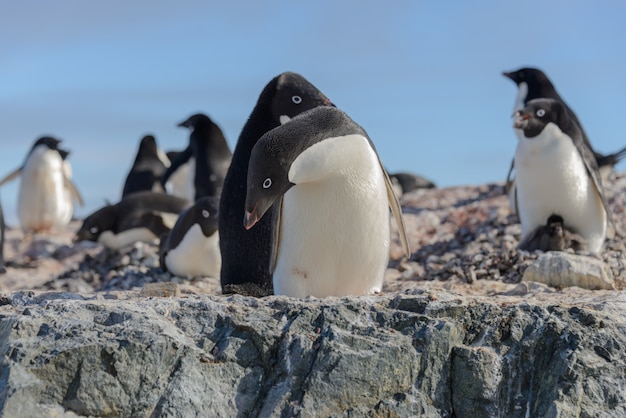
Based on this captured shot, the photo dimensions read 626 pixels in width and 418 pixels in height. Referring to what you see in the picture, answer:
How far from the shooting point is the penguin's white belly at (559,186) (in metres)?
8.96

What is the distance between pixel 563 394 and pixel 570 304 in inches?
20.3

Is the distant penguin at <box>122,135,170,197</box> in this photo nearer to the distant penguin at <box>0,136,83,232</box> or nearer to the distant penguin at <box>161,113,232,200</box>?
the distant penguin at <box>0,136,83,232</box>

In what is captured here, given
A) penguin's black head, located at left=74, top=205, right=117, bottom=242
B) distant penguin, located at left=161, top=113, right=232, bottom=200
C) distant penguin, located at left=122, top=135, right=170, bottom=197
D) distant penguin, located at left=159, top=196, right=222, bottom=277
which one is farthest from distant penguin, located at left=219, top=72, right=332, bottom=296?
distant penguin, located at left=122, top=135, right=170, bottom=197

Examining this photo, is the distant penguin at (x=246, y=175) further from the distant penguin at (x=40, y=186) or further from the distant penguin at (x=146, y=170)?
the distant penguin at (x=146, y=170)

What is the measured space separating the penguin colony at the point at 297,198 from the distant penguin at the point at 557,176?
11mm

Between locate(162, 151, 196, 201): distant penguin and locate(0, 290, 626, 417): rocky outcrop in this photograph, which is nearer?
locate(0, 290, 626, 417): rocky outcrop

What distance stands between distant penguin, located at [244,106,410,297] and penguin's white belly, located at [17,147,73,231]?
43.7 ft

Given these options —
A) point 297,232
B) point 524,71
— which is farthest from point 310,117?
point 524,71

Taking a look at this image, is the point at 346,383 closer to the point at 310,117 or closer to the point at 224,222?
the point at 310,117

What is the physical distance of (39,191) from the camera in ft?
59.3

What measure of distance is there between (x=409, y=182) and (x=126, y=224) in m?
9.36

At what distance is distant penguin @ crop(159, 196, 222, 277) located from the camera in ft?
33.6

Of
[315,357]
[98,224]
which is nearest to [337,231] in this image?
[315,357]

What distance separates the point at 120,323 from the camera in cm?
430
